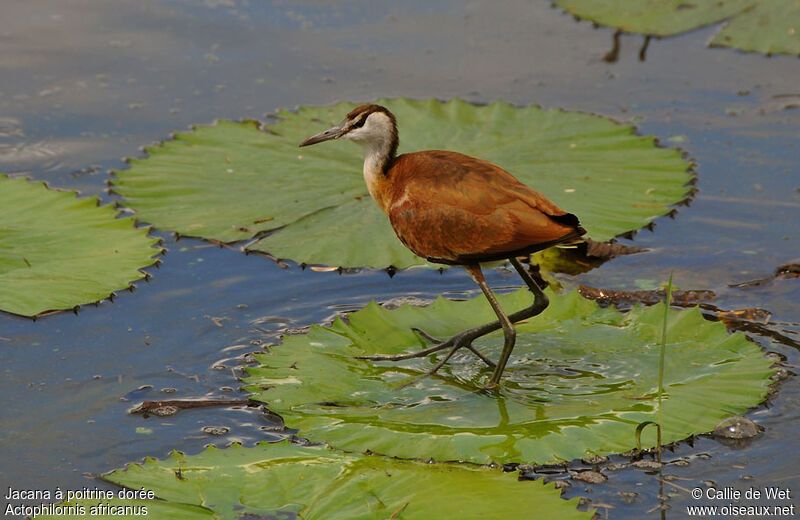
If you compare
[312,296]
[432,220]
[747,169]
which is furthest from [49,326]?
[747,169]

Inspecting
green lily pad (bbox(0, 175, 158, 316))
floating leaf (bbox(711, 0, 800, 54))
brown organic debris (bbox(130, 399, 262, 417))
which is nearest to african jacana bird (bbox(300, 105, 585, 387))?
brown organic debris (bbox(130, 399, 262, 417))

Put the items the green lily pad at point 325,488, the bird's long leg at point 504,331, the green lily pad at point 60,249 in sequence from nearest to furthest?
the green lily pad at point 325,488 → the bird's long leg at point 504,331 → the green lily pad at point 60,249

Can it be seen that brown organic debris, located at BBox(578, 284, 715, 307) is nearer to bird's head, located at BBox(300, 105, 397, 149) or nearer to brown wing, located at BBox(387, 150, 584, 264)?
brown wing, located at BBox(387, 150, 584, 264)

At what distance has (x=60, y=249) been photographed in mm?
5984

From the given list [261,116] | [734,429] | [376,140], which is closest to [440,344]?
[376,140]

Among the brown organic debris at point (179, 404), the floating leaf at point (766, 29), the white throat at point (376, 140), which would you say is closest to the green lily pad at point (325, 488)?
the brown organic debris at point (179, 404)

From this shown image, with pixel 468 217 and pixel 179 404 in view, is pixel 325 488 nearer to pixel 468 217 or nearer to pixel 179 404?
pixel 179 404

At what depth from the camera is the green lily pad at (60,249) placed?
562cm

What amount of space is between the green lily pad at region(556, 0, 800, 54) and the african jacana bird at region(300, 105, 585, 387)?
4.94 m

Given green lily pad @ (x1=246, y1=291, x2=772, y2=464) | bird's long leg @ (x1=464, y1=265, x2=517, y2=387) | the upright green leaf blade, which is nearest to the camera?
green lily pad @ (x1=246, y1=291, x2=772, y2=464)

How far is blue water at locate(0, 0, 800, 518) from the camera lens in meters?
4.76

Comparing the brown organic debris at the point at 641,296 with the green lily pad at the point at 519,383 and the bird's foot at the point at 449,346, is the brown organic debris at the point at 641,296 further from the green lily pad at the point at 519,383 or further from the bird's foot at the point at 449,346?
Answer: the bird's foot at the point at 449,346

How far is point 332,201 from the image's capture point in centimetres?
662

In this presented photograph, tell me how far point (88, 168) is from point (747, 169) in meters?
4.50
